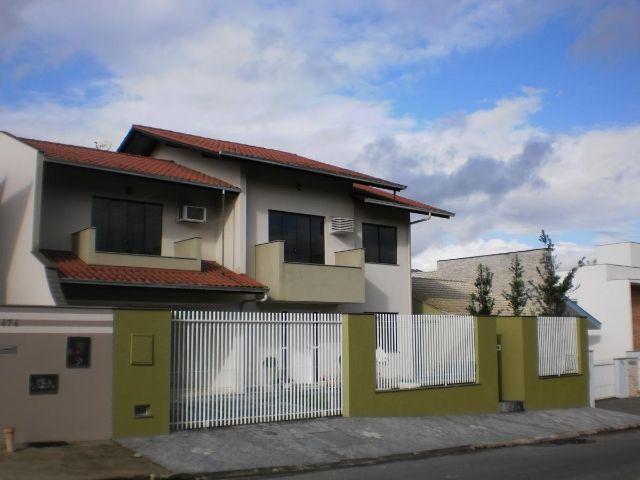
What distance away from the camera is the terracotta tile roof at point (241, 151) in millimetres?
20500

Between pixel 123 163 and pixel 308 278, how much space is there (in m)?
5.89

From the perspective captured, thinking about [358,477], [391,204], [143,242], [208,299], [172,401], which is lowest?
[358,477]

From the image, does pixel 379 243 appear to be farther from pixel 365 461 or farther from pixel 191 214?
pixel 365 461

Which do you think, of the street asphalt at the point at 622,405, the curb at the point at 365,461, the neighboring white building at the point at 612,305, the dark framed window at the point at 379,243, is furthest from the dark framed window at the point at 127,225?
the neighboring white building at the point at 612,305

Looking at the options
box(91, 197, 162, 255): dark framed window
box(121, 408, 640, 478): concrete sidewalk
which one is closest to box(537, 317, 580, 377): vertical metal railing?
box(121, 408, 640, 478): concrete sidewalk

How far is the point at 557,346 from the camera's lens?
21.6 m

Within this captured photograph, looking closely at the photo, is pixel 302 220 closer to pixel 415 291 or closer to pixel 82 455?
pixel 415 291

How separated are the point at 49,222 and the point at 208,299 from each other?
4368mm

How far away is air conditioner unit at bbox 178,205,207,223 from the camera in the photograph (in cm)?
1958

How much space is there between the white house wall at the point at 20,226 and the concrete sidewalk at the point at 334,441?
497 centimetres

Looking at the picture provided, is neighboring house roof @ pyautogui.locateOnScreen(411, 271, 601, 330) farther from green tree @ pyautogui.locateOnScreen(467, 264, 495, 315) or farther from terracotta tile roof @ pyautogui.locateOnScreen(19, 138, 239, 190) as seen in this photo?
terracotta tile roof @ pyautogui.locateOnScreen(19, 138, 239, 190)

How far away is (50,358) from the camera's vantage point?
11984 mm

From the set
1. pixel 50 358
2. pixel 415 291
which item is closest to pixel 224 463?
pixel 50 358

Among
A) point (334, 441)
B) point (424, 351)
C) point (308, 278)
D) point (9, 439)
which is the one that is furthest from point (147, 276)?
point (424, 351)
